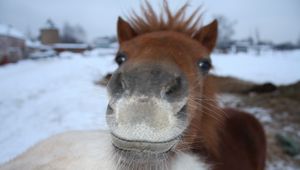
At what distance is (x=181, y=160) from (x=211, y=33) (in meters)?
1.49

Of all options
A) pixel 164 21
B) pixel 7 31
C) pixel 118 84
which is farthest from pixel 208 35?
pixel 7 31

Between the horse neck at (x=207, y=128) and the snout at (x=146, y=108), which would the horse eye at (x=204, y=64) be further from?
the snout at (x=146, y=108)

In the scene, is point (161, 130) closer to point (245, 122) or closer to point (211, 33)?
point (211, 33)

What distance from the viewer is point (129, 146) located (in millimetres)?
1462

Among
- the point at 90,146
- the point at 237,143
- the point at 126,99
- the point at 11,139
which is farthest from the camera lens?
the point at 11,139

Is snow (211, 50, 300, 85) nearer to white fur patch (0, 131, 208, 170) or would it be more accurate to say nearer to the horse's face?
white fur patch (0, 131, 208, 170)

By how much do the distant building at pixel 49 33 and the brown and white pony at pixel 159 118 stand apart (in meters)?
77.3

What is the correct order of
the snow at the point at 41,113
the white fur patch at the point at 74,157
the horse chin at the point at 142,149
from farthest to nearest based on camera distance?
1. the snow at the point at 41,113
2. the white fur patch at the point at 74,157
3. the horse chin at the point at 142,149

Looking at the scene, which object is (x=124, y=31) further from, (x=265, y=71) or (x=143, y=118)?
(x=265, y=71)

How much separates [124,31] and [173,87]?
1.46 m

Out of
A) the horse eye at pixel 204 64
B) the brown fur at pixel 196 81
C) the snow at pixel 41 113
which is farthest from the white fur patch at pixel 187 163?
the snow at pixel 41 113

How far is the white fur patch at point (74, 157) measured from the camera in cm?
210

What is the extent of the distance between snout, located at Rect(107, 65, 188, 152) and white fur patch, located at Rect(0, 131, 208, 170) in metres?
0.51

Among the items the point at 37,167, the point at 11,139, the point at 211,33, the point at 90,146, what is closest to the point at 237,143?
the point at 211,33
